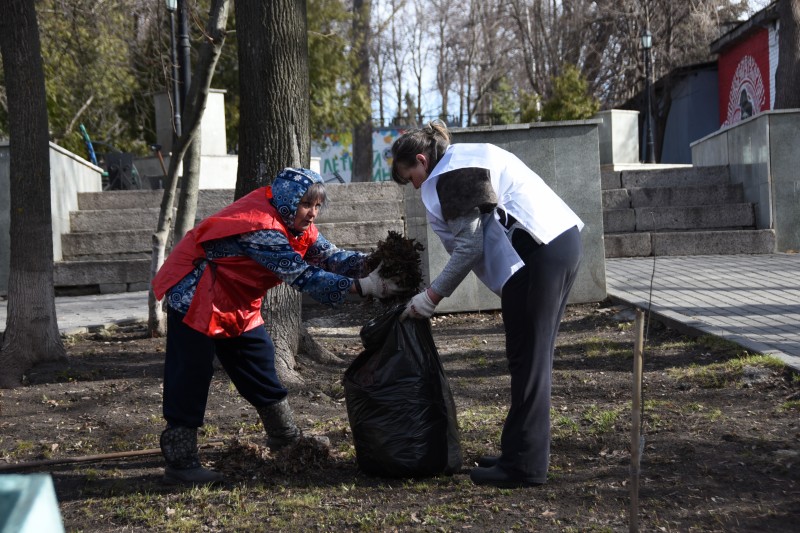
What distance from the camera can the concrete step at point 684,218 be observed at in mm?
12703

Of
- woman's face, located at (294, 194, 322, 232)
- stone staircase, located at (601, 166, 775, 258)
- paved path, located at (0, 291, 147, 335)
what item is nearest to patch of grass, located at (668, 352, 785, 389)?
woman's face, located at (294, 194, 322, 232)

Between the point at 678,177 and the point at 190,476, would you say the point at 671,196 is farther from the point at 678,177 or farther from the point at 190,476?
the point at 190,476

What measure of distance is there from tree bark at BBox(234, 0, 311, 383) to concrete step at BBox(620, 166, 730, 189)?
885cm

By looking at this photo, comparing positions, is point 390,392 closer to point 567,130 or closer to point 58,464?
point 58,464

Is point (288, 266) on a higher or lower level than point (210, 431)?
higher

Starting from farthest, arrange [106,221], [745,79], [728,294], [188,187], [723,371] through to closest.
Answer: [745,79]
[106,221]
[728,294]
[188,187]
[723,371]

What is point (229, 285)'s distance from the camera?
4.14 meters

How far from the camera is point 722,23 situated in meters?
28.6

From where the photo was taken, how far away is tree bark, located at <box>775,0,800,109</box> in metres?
15.4

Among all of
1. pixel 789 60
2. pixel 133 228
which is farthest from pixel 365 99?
pixel 133 228

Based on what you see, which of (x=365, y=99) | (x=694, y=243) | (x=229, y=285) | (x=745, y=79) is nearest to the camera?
(x=229, y=285)

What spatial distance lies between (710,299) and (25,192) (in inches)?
235

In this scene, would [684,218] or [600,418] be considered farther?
[684,218]

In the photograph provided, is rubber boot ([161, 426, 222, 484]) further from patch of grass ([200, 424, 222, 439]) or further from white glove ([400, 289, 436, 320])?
white glove ([400, 289, 436, 320])
